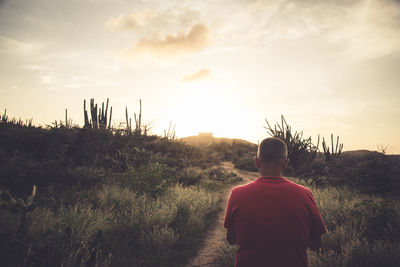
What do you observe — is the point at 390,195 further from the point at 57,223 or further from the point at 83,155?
the point at 83,155

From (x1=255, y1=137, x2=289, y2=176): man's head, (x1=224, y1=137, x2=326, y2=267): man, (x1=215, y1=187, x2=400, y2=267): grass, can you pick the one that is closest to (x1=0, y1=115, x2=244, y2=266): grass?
(x1=215, y1=187, x2=400, y2=267): grass

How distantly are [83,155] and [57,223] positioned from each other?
5.21 metres

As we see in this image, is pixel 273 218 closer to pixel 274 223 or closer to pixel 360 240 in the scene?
pixel 274 223

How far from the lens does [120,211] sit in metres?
5.96

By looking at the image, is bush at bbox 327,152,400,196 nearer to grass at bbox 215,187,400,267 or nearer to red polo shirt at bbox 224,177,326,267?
Result: grass at bbox 215,187,400,267

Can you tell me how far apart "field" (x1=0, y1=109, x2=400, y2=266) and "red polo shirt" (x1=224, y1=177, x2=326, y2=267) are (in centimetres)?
248

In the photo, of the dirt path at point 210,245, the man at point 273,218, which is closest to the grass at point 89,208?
the dirt path at point 210,245

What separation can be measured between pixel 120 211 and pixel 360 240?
5.79 m

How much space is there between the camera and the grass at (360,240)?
3.89m

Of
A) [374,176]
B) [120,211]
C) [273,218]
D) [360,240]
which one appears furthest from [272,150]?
[374,176]

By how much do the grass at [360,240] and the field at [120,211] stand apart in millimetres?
19

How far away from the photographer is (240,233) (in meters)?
2.08

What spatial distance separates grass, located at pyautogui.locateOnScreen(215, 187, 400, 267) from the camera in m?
3.89

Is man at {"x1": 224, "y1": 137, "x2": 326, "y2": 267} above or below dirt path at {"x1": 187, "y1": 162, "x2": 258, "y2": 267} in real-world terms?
above
